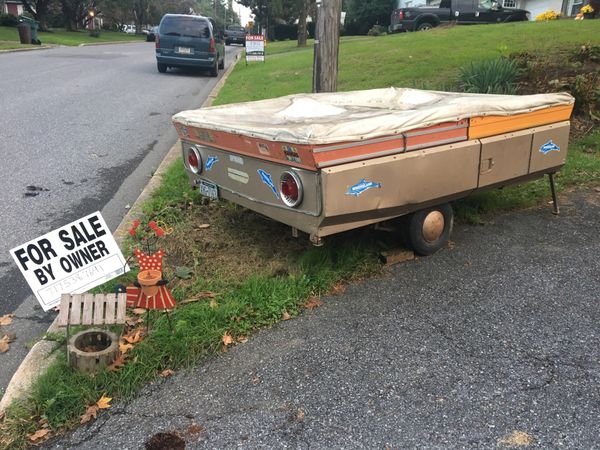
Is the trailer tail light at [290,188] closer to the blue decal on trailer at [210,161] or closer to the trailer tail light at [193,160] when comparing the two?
the blue decal on trailer at [210,161]

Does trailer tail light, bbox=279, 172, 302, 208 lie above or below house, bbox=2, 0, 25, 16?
below

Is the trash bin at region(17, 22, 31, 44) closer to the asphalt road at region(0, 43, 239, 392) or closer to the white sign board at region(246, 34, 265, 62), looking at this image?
the asphalt road at region(0, 43, 239, 392)

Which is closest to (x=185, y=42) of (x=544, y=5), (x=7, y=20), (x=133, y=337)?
(x=133, y=337)

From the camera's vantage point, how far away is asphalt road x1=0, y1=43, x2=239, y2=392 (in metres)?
4.29

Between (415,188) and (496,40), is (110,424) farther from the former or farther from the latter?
(496,40)

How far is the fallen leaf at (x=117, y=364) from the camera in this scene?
294 centimetres

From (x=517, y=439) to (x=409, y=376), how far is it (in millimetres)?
621

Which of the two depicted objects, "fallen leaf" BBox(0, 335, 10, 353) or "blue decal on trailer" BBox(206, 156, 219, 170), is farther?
"blue decal on trailer" BBox(206, 156, 219, 170)

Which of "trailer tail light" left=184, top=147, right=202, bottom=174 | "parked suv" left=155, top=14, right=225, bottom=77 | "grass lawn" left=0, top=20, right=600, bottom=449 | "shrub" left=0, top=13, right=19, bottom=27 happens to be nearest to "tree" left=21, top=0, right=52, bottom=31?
"shrub" left=0, top=13, right=19, bottom=27

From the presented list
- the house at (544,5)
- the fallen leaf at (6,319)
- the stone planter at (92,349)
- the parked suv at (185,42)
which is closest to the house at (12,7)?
the house at (544,5)

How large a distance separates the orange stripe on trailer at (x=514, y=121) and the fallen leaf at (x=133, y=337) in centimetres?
267

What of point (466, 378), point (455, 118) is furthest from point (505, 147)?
point (466, 378)

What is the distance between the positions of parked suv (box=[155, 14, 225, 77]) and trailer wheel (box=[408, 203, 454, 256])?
14.5 metres

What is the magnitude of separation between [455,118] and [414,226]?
2.70 feet
